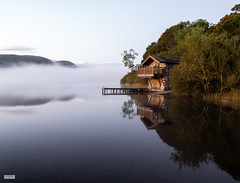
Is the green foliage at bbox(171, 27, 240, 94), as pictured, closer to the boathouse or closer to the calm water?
the boathouse

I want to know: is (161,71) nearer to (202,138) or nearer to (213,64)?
(213,64)

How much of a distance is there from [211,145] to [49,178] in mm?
8920

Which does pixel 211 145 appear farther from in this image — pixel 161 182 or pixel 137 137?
pixel 161 182

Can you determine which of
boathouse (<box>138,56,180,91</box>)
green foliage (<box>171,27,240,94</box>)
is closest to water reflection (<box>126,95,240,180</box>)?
green foliage (<box>171,27,240,94</box>)

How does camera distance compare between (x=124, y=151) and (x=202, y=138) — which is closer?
(x=124, y=151)

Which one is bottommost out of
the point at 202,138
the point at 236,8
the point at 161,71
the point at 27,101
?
the point at 27,101

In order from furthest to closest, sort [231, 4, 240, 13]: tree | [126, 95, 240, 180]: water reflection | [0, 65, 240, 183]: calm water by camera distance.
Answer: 1. [231, 4, 240, 13]: tree
2. [126, 95, 240, 180]: water reflection
3. [0, 65, 240, 183]: calm water

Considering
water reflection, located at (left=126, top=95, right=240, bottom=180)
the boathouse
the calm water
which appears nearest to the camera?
the calm water

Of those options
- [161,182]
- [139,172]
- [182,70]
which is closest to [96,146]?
[139,172]

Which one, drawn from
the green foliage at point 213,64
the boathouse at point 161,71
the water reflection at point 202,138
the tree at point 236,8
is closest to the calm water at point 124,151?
the water reflection at point 202,138

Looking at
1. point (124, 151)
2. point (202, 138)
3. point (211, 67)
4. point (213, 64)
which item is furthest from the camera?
point (211, 67)

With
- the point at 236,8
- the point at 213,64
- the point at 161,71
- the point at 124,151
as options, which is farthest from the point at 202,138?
the point at 236,8

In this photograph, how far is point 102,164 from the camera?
9.60 metres

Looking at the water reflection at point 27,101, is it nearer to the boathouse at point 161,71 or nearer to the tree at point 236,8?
the boathouse at point 161,71
